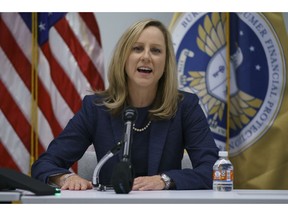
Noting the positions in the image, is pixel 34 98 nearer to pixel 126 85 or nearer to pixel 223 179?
pixel 126 85

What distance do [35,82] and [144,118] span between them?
170 cm

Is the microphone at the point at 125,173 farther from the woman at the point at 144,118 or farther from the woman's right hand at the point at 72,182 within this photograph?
the woman at the point at 144,118

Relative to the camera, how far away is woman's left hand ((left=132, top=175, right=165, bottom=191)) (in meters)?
2.15

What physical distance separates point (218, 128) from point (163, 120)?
1538mm

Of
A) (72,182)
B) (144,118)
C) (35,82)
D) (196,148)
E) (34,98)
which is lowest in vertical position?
(72,182)

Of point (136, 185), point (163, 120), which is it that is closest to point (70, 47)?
point (163, 120)

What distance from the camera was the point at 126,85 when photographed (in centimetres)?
276

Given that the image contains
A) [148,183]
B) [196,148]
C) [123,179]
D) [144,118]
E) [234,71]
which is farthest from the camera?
[234,71]

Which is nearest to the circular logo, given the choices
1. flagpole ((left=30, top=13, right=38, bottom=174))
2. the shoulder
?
flagpole ((left=30, top=13, right=38, bottom=174))

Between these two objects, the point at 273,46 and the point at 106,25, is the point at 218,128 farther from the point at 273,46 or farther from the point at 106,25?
the point at 106,25

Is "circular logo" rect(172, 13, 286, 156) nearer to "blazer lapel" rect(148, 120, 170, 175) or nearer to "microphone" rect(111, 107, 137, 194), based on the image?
"blazer lapel" rect(148, 120, 170, 175)

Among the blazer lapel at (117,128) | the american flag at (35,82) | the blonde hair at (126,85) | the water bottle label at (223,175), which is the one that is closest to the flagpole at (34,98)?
the american flag at (35,82)

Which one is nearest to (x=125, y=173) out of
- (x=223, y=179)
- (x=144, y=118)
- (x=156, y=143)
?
(x=223, y=179)

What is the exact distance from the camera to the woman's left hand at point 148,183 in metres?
2.15
